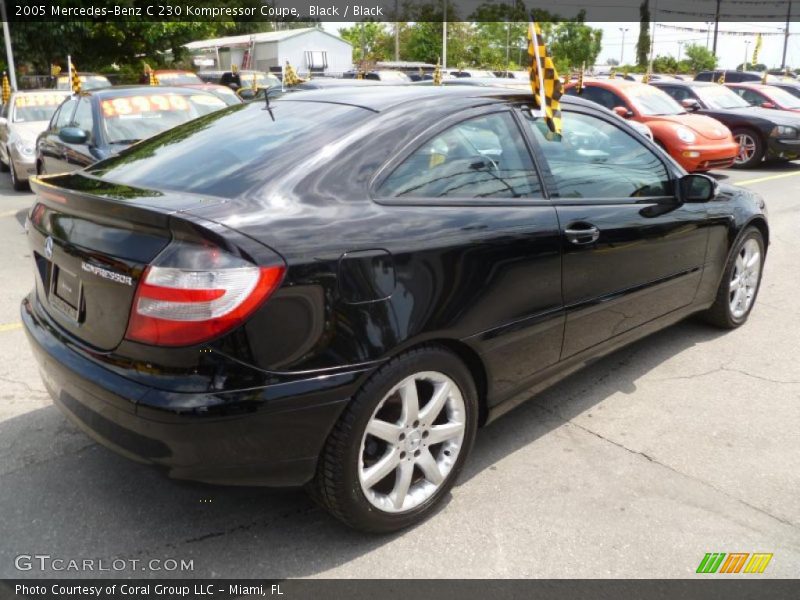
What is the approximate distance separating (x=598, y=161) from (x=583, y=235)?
1.86 feet

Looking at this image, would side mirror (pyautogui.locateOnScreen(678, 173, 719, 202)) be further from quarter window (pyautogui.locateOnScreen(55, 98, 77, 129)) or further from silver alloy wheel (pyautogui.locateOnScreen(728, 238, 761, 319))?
quarter window (pyautogui.locateOnScreen(55, 98, 77, 129))

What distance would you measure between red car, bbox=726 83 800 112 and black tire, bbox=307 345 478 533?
673 inches

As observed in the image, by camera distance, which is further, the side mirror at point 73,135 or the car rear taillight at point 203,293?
the side mirror at point 73,135

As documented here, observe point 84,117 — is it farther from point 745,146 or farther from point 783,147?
point 783,147

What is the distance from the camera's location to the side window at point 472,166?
284 centimetres

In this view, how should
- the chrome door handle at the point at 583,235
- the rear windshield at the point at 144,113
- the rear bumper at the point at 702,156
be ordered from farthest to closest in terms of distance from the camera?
the rear bumper at the point at 702,156 < the rear windshield at the point at 144,113 < the chrome door handle at the point at 583,235

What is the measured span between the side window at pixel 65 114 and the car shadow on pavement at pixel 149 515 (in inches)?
248

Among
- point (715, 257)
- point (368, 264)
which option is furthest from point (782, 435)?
point (368, 264)

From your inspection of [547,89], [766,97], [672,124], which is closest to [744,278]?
[547,89]

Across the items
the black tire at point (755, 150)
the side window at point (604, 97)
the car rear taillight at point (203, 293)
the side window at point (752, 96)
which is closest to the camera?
the car rear taillight at point (203, 293)

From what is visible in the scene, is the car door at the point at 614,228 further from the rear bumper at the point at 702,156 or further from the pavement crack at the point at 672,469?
the rear bumper at the point at 702,156

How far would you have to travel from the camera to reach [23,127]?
11.5m

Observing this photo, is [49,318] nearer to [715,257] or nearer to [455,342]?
[455,342]

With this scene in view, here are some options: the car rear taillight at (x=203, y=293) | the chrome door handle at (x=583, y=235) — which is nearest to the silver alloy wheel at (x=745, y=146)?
the chrome door handle at (x=583, y=235)
